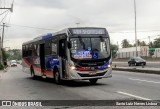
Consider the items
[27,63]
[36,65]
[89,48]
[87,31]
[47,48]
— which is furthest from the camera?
[27,63]

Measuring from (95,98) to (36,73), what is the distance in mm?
13597

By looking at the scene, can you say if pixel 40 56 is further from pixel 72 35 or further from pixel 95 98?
pixel 95 98

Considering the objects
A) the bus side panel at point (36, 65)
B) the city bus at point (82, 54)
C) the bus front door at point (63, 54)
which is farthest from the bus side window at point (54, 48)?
the bus side panel at point (36, 65)

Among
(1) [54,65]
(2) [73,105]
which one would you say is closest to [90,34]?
(1) [54,65]

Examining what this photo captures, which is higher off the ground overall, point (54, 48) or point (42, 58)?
point (54, 48)

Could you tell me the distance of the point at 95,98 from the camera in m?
13.3

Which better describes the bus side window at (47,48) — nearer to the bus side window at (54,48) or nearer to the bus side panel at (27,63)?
the bus side window at (54,48)

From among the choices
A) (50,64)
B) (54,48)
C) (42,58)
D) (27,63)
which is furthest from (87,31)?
(27,63)

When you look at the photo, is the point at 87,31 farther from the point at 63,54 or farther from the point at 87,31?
the point at 63,54

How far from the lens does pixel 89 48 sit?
1869 centimetres

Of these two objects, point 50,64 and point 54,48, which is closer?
point 54,48

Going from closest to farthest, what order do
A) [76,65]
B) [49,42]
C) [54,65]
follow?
[76,65] → [54,65] → [49,42]

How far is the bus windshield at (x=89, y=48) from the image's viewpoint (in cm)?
1847

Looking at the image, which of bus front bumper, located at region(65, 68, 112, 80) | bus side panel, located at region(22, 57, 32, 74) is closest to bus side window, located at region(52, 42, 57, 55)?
bus front bumper, located at region(65, 68, 112, 80)
